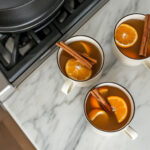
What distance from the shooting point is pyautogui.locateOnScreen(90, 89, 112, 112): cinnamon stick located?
647 millimetres

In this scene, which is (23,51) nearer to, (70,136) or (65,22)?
(65,22)

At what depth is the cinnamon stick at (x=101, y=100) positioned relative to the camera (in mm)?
647

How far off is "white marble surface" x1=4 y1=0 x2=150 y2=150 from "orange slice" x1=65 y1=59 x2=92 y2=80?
0.07m

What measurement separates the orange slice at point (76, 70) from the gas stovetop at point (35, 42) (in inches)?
3.7

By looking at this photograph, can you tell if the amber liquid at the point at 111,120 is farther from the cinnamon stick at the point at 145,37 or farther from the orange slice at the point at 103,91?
the cinnamon stick at the point at 145,37

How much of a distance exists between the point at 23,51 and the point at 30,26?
0.10 meters

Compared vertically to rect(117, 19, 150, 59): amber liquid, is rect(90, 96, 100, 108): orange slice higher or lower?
lower

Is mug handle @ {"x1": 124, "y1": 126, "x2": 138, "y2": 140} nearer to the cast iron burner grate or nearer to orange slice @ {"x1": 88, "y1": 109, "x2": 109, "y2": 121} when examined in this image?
orange slice @ {"x1": 88, "y1": 109, "x2": 109, "y2": 121}

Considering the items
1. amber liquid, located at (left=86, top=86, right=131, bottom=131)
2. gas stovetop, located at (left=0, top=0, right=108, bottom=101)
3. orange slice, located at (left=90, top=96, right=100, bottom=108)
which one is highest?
gas stovetop, located at (left=0, top=0, right=108, bottom=101)

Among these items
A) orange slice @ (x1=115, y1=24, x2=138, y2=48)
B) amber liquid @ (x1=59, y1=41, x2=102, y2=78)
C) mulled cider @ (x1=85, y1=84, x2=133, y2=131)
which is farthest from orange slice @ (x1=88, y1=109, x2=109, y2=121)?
orange slice @ (x1=115, y1=24, x2=138, y2=48)

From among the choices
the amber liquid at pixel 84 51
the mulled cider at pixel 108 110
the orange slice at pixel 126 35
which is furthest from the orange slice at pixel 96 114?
the orange slice at pixel 126 35

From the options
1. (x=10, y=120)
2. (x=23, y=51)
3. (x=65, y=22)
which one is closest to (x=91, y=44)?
(x=65, y=22)

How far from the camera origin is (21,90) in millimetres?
756

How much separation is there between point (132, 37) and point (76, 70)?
0.19 metres
